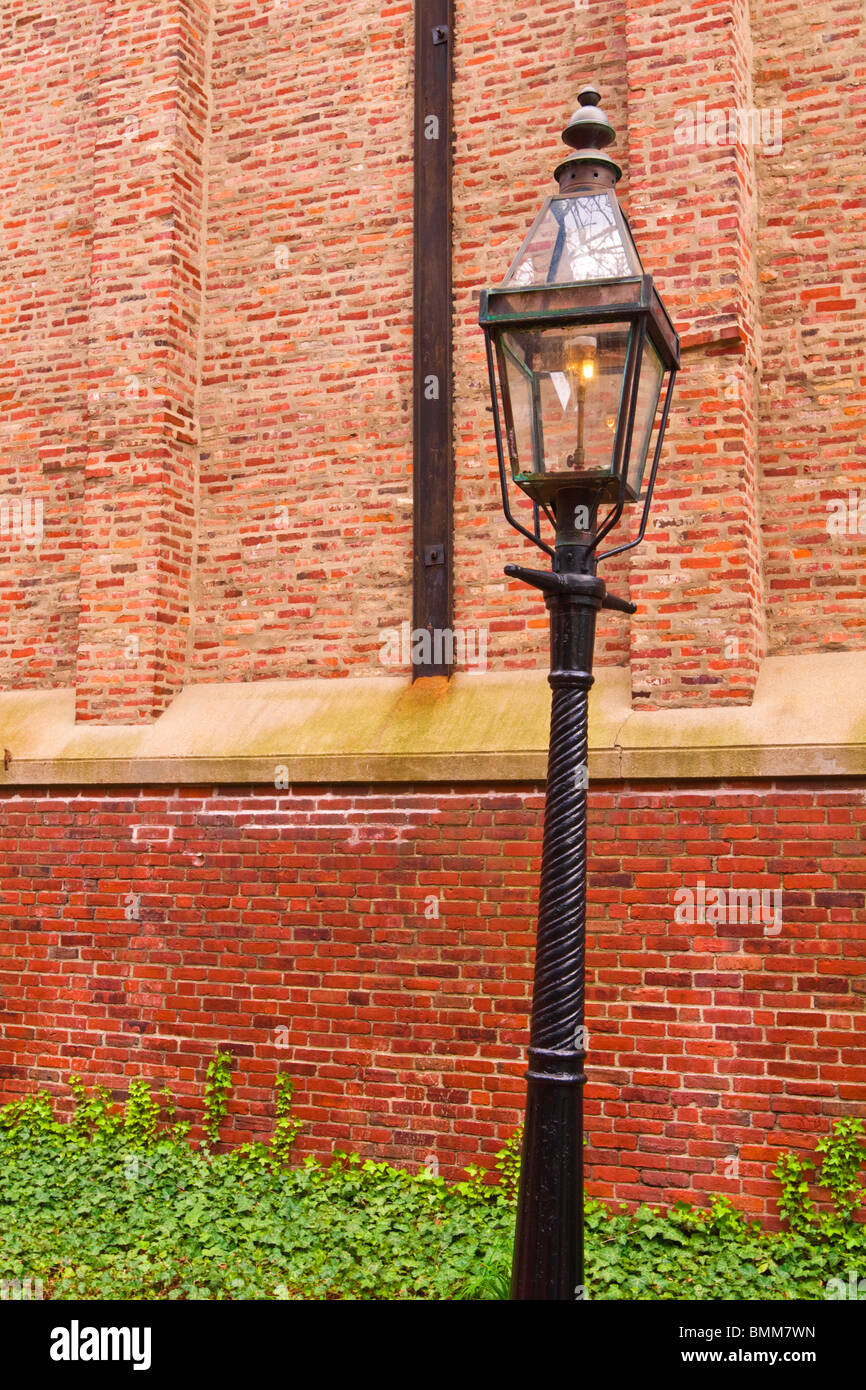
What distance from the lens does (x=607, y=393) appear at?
9.46ft

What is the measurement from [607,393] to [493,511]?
3073mm

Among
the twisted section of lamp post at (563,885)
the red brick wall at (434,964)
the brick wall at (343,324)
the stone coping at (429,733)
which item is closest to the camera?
the twisted section of lamp post at (563,885)

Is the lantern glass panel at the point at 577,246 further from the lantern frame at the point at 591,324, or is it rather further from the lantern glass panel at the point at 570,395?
the lantern glass panel at the point at 570,395

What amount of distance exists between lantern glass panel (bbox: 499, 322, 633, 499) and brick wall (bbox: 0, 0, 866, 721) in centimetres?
237

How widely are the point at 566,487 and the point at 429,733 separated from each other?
2785mm

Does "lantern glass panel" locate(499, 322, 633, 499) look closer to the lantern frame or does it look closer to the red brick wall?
the lantern frame

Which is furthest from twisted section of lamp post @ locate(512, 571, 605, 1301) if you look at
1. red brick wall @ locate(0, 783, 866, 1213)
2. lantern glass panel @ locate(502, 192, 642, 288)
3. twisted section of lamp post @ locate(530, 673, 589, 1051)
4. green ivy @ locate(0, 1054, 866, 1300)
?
red brick wall @ locate(0, 783, 866, 1213)

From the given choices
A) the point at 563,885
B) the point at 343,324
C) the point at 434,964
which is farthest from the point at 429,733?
the point at 563,885

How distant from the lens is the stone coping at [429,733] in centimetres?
483

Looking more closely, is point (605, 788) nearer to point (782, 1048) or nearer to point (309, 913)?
point (782, 1048)

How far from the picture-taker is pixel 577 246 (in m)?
2.97

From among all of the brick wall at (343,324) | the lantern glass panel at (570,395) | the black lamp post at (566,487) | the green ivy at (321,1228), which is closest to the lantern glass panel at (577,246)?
the black lamp post at (566,487)

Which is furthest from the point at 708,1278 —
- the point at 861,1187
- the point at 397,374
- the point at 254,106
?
the point at 254,106

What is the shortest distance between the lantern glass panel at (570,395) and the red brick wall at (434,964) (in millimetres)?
2355
